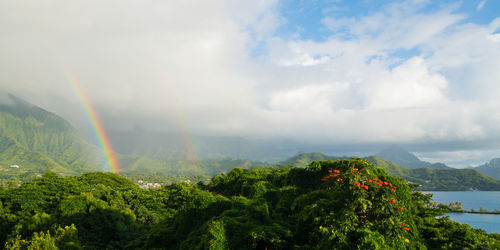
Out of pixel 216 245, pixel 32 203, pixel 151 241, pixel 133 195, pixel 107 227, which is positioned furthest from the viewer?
pixel 133 195

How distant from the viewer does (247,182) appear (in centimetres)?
3541

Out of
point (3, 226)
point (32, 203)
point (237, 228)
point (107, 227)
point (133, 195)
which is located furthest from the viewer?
point (133, 195)

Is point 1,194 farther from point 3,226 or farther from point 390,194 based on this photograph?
point 390,194

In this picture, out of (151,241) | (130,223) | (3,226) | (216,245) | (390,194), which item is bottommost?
(3,226)

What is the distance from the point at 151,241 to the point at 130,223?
15.9 metres

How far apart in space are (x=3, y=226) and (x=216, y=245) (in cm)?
3820

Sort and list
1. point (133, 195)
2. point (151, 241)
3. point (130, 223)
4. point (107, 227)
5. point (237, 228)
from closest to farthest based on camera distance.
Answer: point (237, 228) → point (151, 241) → point (107, 227) → point (130, 223) → point (133, 195)

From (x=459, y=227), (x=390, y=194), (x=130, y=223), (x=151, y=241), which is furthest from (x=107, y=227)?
(x=459, y=227)

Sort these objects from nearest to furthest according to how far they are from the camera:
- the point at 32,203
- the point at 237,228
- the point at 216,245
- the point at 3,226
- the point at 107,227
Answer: the point at 216,245, the point at 237,228, the point at 107,227, the point at 3,226, the point at 32,203

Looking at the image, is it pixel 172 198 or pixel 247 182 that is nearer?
Answer: pixel 247 182

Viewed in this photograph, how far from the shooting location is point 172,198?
160ft

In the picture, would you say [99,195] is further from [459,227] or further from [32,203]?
[459,227]

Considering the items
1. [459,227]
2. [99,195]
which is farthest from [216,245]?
Answer: [99,195]

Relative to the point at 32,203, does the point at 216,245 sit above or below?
above
